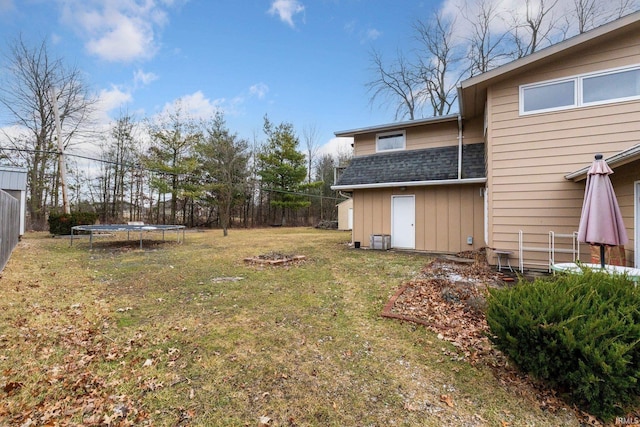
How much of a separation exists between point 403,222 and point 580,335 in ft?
26.6

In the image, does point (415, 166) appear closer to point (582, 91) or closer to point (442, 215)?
point (442, 215)

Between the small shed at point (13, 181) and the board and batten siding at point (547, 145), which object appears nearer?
the board and batten siding at point (547, 145)

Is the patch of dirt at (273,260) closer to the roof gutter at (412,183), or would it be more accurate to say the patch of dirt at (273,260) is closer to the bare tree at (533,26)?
the roof gutter at (412,183)

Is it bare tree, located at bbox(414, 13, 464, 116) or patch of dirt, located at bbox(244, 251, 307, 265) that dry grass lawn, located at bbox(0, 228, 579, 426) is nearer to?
patch of dirt, located at bbox(244, 251, 307, 265)

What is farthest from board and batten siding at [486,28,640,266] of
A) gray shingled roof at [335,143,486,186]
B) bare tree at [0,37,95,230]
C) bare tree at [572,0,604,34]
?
bare tree at [0,37,95,230]

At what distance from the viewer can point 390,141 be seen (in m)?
11.0

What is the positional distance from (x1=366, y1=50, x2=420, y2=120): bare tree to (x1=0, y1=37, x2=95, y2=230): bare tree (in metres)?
17.2

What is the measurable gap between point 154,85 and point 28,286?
12.0 meters

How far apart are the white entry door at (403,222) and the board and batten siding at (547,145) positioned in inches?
116

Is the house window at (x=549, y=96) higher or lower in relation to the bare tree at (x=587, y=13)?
lower

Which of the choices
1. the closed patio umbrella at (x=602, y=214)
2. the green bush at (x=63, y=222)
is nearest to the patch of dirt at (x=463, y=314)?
the closed patio umbrella at (x=602, y=214)

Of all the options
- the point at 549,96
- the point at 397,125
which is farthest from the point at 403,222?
the point at 549,96

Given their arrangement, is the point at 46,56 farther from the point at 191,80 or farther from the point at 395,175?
the point at 395,175

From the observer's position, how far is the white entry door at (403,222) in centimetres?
988
